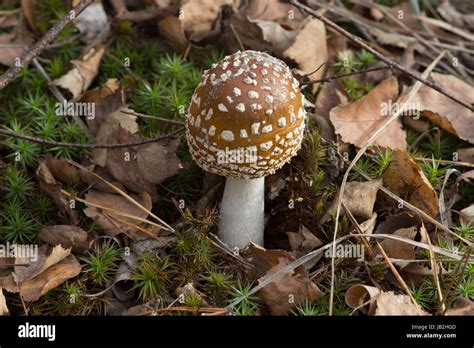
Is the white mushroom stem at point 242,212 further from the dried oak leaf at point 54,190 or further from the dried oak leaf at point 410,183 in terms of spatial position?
the dried oak leaf at point 54,190

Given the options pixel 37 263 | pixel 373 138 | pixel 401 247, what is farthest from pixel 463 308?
pixel 37 263

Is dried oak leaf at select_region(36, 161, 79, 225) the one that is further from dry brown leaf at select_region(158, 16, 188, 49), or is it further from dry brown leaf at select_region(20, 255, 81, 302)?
dry brown leaf at select_region(158, 16, 188, 49)

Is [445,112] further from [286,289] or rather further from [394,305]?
[286,289]

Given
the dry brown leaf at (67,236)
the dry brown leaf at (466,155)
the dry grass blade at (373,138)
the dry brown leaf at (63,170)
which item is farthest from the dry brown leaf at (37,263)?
the dry brown leaf at (466,155)

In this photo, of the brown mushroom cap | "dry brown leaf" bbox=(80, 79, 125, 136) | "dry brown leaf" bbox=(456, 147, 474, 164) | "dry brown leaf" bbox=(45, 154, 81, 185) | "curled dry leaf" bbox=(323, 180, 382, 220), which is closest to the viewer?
the brown mushroom cap

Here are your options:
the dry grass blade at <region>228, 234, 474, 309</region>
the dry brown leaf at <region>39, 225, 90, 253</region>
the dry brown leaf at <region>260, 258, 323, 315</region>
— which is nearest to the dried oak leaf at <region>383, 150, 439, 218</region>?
the dry grass blade at <region>228, 234, 474, 309</region>
